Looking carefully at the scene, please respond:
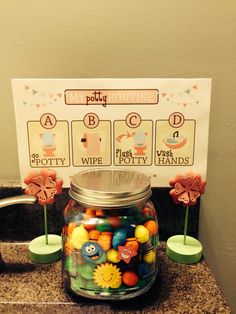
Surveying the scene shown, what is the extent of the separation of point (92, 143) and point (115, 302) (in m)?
0.32

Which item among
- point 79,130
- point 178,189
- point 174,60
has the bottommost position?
point 178,189

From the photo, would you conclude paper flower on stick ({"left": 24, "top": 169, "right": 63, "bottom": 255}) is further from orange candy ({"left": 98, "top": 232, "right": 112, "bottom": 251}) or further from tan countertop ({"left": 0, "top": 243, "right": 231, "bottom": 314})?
orange candy ({"left": 98, "top": 232, "right": 112, "bottom": 251})

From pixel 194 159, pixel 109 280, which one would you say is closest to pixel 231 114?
pixel 194 159

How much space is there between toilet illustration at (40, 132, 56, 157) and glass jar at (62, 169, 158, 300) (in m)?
0.16

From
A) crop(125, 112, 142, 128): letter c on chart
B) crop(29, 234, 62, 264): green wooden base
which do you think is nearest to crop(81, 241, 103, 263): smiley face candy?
crop(29, 234, 62, 264): green wooden base

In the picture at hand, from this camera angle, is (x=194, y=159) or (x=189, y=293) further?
(x=194, y=159)

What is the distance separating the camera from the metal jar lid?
1.94 feet

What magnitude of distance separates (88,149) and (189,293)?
34 cm

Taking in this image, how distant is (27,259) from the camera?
2.43ft

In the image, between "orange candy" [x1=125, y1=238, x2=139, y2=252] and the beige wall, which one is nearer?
"orange candy" [x1=125, y1=238, x2=139, y2=252]

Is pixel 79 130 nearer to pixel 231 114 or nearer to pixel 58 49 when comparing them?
pixel 58 49

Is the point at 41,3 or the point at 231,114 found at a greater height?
the point at 41,3

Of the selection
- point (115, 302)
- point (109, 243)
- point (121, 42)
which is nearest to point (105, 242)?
point (109, 243)

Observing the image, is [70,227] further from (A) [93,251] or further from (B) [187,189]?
(B) [187,189]
